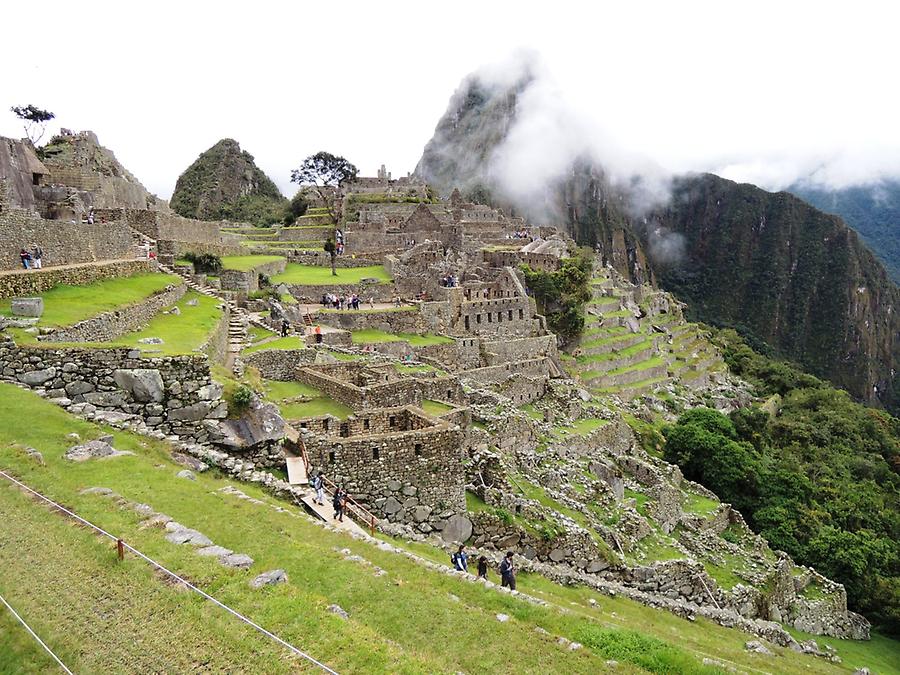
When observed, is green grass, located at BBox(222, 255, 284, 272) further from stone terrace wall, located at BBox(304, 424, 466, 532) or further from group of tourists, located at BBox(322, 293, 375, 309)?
stone terrace wall, located at BBox(304, 424, 466, 532)

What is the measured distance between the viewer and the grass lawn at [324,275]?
3738cm

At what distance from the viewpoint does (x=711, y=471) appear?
3206cm

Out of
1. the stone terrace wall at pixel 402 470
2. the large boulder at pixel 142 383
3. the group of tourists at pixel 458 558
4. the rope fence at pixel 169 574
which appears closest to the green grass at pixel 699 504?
the stone terrace wall at pixel 402 470

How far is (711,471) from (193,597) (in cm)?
3127

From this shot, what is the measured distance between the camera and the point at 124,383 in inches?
457

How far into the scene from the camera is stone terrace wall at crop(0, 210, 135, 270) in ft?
52.3

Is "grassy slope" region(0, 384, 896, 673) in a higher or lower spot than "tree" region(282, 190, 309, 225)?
lower

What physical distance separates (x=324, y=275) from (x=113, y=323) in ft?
85.1

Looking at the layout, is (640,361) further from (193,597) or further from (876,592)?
(193,597)

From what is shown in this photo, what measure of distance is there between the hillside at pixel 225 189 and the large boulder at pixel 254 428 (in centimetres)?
7711

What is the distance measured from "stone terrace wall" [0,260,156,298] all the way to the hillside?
65950 millimetres

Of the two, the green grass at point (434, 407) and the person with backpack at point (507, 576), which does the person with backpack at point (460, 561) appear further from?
the green grass at point (434, 407)

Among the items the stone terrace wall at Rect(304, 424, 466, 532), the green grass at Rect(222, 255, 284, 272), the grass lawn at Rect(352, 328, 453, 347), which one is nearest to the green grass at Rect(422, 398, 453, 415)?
the stone terrace wall at Rect(304, 424, 466, 532)

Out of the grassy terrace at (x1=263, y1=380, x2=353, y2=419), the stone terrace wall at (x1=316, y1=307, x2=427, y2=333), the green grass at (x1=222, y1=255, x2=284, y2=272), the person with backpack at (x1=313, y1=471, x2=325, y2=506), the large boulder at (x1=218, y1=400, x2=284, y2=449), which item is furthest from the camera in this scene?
the green grass at (x1=222, y1=255, x2=284, y2=272)
